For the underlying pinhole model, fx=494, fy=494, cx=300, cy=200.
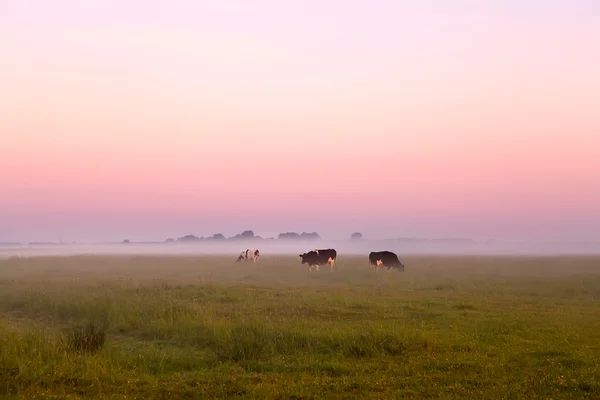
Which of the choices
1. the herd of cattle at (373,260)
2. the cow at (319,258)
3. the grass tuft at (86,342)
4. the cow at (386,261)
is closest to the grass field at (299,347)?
the grass tuft at (86,342)

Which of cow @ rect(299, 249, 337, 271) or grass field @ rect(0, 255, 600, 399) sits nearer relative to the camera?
grass field @ rect(0, 255, 600, 399)

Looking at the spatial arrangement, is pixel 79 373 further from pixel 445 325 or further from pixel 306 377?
pixel 445 325

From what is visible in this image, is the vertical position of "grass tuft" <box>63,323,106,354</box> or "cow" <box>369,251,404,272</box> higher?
"cow" <box>369,251,404,272</box>

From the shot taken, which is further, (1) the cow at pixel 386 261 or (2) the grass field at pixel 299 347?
(1) the cow at pixel 386 261

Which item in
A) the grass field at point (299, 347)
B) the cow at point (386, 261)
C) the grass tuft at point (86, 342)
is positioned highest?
the cow at point (386, 261)

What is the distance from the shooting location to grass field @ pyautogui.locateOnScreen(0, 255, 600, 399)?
10516 mm

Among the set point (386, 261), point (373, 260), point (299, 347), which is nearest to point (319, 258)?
point (373, 260)

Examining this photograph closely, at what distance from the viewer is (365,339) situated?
14.3m

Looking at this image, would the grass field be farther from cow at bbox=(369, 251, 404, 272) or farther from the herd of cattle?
the herd of cattle

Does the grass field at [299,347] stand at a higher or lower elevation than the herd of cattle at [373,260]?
lower

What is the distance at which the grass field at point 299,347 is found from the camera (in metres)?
10.5

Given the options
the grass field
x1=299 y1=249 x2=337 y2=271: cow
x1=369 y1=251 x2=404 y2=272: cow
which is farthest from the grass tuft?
x1=369 y1=251 x2=404 y2=272: cow

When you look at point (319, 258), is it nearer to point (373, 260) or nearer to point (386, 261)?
point (373, 260)

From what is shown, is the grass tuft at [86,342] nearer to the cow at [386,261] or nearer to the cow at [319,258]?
the cow at [319,258]
